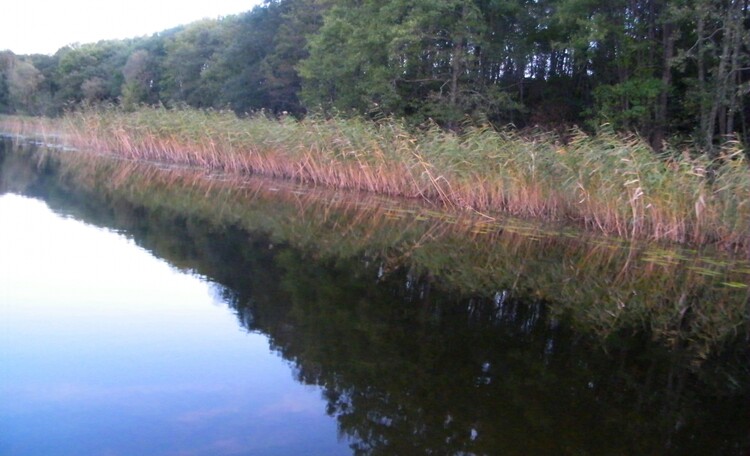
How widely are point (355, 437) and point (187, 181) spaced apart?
12.3m

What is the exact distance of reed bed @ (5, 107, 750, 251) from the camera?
31.3 ft

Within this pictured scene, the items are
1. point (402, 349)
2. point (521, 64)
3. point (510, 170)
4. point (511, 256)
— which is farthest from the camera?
point (521, 64)

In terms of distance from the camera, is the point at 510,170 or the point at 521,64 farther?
the point at 521,64

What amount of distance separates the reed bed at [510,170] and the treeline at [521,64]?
3.22 meters

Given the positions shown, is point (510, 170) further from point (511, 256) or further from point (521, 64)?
point (521, 64)

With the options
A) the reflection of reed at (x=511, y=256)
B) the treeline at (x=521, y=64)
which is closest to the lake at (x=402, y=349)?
the reflection of reed at (x=511, y=256)

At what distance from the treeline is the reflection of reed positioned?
21.6 ft

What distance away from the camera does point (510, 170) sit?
1148 cm

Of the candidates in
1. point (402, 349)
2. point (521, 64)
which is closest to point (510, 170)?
point (402, 349)

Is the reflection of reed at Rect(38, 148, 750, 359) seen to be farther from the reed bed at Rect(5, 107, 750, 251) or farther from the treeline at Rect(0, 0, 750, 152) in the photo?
the treeline at Rect(0, 0, 750, 152)

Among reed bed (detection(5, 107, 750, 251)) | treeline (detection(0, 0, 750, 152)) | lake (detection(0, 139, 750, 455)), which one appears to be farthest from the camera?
treeline (detection(0, 0, 750, 152))

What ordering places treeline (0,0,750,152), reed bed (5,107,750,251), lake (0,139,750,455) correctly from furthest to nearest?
treeline (0,0,750,152) → reed bed (5,107,750,251) → lake (0,139,750,455)

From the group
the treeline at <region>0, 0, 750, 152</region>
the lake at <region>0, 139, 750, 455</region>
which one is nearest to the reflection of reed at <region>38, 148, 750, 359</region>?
the lake at <region>0, 139, 750, 455</region>

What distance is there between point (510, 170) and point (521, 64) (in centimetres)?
1294
